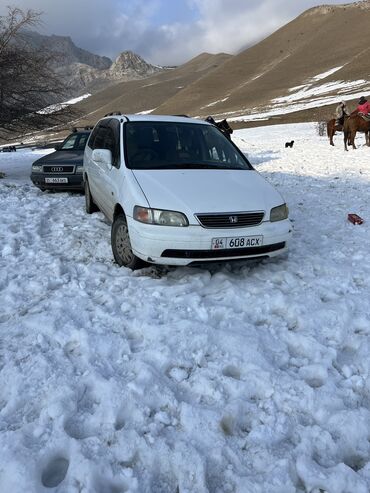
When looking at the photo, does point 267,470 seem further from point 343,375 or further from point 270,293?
point 270,293

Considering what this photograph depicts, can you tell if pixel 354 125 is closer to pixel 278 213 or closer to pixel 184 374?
pixel 278 213

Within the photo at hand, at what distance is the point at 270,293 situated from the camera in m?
4.53

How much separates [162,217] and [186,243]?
39cm

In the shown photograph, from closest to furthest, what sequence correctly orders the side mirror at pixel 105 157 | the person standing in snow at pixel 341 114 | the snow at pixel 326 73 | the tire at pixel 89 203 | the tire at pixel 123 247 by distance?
1. the tire at pixel 123 247
2. the side mirror at pixel 105 157
3. the tire at pixel 89 203
4. the person standing in snow at pixel 341 114
5. the snow at pixel 326 73

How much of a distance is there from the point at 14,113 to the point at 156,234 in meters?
13.0

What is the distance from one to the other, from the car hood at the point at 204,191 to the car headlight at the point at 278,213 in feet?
0.18

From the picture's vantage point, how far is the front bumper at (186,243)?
4500mm

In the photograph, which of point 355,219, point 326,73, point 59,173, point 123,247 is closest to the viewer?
point 123,247

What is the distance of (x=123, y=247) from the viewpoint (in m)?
5.23

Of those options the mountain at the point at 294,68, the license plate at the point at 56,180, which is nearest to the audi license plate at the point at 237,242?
the license plate at the point at 56,180

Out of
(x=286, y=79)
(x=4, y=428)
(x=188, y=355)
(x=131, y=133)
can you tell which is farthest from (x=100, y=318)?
(x=286, y=79)

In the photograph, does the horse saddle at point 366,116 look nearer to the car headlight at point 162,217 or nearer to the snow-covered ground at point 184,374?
the snow-covered ground at point 184,374

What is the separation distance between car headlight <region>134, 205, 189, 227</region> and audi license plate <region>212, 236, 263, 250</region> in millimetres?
383

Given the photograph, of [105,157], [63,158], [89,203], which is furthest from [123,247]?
[63,158]
